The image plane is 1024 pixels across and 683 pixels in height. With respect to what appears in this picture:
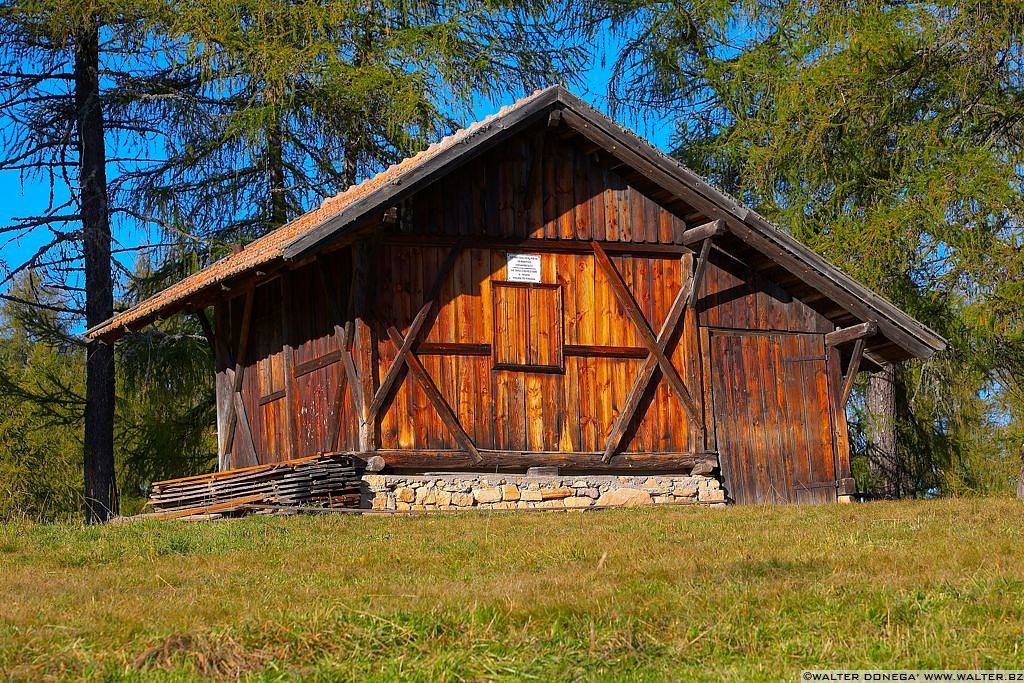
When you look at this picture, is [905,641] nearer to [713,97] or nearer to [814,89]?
[814,89]

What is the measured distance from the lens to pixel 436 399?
17047mm

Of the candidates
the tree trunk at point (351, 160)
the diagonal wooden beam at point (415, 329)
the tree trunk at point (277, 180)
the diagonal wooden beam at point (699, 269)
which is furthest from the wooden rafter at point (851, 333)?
the tree trunk at point (277, 180)

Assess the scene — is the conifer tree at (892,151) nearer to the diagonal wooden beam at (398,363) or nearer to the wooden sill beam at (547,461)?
the wooden sill beam at (547,461)

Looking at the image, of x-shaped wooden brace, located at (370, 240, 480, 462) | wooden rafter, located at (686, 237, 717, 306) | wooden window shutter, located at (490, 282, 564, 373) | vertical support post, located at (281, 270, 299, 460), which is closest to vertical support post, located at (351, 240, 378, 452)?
x-shaped wooden brace, located at (370, 240, 480, 462)

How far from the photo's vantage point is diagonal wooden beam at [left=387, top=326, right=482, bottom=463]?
17016 millimetres

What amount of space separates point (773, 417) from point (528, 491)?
3773mm

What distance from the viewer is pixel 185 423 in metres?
25.1

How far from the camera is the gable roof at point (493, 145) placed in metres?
16.0

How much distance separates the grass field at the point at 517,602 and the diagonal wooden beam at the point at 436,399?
11.5ft

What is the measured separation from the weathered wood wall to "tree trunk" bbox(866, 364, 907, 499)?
228 inches

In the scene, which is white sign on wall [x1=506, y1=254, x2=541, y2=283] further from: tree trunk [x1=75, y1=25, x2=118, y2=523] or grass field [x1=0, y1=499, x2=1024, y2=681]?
tree trunk [x1=75, y1=25, x2=118, y2=523]

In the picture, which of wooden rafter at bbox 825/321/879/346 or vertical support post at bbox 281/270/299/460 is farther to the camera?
wooden rafter at bbox 825/321/879/346

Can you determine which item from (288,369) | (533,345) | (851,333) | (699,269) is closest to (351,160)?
(288,369)

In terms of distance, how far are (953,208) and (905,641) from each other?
1452 cm
